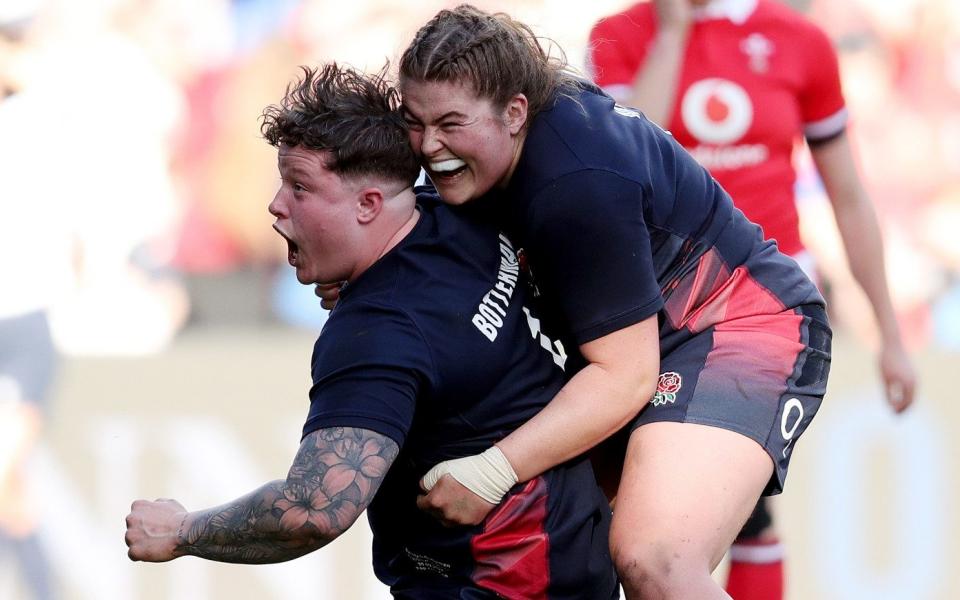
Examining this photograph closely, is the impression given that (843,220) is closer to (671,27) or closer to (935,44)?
(671,27)

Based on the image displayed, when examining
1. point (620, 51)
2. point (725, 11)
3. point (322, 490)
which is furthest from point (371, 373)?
point (725, 11)

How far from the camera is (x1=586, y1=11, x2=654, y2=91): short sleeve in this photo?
13.0 feet

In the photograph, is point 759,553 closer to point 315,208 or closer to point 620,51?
point 620,51

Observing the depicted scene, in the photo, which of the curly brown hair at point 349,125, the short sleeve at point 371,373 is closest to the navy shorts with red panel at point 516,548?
the short sleeve at point 371,373

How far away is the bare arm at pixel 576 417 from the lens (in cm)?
262

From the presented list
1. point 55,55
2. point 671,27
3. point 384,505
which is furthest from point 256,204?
point 384,505

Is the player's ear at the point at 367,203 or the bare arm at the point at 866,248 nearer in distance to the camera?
the player's ear at the point at 367,203

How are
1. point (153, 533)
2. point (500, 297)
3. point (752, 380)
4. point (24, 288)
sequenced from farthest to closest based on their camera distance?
1. point (24, 288)
2. point (752, 380)
3. point (500, 297)
4. point (153, 533)

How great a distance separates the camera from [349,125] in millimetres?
2557

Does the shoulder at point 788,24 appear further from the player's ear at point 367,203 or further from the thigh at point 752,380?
the player's ear at point 367,203

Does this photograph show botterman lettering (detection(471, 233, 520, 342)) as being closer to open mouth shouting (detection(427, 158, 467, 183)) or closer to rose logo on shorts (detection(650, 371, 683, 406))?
open mouth shouting (detection(427, 158, 467, 183))

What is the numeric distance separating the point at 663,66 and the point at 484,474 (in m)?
1.61

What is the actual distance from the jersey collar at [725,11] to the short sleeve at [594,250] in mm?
1606

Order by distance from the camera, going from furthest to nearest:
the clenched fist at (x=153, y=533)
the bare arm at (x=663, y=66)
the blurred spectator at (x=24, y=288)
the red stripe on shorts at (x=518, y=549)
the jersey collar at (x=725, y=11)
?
the blurred spectator at (x=24, y=288) < the jersey collar at (x=725, y=11) < the bare arm at (x=663, y=66) < the red stripe on shorts at (x=518, y=549) < the clenched fist at (x=153, y=533)
